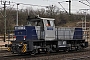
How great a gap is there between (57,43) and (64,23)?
156ft

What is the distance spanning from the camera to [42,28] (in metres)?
18.0

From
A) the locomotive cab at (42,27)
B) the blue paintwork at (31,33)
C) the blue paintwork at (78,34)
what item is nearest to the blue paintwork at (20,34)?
the blue paintwork at (31,33)

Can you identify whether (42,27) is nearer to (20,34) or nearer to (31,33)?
(31,33)

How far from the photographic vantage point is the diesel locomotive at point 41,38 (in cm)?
1659

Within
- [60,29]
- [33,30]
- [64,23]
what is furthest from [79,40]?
[64,23]

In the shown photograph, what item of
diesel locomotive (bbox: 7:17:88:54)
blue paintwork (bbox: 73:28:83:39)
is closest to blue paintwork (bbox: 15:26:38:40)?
diesel locomotive (bbox: 7:17:88:54)

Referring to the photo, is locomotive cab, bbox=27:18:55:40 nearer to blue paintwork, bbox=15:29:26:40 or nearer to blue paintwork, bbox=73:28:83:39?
blue paintwork, bbox=15:29:26:40

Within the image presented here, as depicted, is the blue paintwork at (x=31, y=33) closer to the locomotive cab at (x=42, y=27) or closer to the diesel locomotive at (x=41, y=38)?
the diesel locomotive at (x=41, y=38)

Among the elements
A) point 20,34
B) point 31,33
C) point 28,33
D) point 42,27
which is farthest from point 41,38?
point 20,34

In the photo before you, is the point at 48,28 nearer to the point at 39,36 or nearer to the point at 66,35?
the point at 39,36

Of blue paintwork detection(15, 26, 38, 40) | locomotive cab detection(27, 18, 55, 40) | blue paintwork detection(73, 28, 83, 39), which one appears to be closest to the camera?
blue paintwork detection(15, 26, 38, 40)

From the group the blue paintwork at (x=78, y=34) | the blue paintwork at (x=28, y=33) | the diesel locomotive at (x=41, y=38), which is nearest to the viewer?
the diesel locomotive at (x=41, y=38)

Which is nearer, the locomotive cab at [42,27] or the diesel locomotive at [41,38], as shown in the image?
the diesel locomotive at [41,38]

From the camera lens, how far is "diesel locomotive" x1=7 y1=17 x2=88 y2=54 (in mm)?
16594
